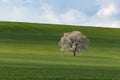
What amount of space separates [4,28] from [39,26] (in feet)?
46.9

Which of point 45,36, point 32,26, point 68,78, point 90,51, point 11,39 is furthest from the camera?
point 32,26

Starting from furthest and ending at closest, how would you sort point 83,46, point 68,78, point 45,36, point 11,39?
1. point 45,36
2. point 11,39
3. point 83,46
4. point 68,78

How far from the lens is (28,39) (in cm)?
10619

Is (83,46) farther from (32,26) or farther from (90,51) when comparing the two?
(32,26)

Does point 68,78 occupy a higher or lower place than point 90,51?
higher

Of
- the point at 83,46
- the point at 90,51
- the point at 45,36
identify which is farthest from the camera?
the point at 45,36

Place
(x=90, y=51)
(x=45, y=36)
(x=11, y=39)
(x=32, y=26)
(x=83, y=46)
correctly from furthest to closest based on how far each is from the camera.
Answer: (x=32, y=26) < (x=45, y=36) < (x=11, y=39) < (x=90, y=51) < (x=83, y=46)

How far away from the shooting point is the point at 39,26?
12900 centimetres

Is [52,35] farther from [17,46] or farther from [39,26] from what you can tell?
[17,46]

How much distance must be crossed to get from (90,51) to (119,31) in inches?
1626

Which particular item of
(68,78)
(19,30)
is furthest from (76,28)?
(68,78)

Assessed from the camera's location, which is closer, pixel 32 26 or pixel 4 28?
pixel 4 28

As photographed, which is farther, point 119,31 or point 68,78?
point 119,31

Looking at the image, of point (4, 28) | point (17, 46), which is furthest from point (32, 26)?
point (17, 46)
